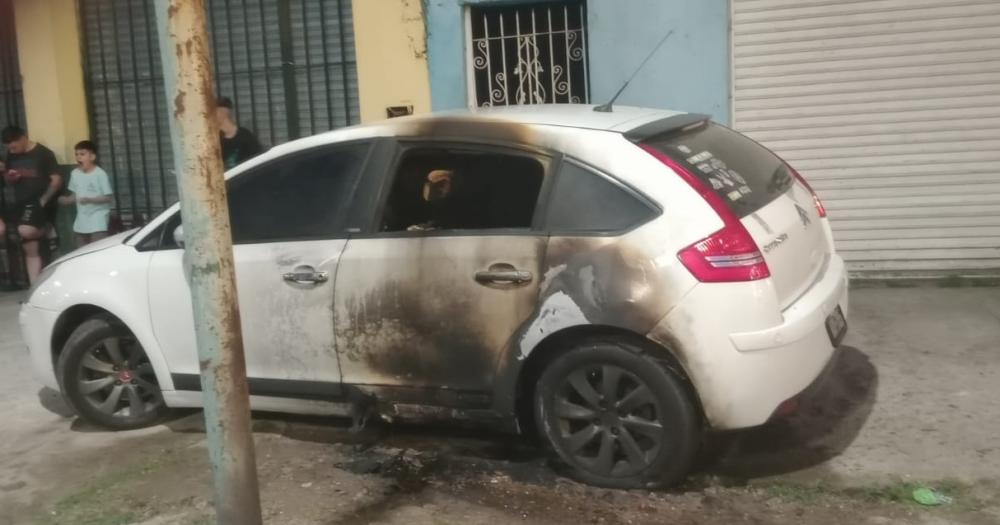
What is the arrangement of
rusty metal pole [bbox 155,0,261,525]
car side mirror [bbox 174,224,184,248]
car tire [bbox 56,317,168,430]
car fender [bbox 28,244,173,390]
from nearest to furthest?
rusty metal pole [bbox 155,0,261,525]
car side mirror [bbox 174,224,184,248]
car fender [bbox 28,244,173,390]
car tire [bbox 56,317,168,430]

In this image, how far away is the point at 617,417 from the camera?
432 cm

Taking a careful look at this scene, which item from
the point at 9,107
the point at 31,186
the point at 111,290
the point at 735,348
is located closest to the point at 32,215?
the point at 31,186

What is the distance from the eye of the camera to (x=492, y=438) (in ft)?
17.0

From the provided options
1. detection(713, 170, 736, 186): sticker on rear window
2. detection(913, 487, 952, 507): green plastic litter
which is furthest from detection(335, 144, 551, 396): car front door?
detection(913, 487, 952, 507): green plastic litter

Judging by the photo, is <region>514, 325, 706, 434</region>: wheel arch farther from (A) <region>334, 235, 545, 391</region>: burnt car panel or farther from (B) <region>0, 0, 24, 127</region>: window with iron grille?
(B) <region>0, 0, 24, 127</region>: window with iron grille

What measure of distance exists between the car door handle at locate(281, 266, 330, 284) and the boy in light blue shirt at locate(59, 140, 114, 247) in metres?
4.97

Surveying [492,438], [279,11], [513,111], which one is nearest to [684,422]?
[492,438]

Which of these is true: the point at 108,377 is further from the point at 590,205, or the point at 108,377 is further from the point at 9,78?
the point at 9,78

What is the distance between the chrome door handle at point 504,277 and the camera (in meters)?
4.38

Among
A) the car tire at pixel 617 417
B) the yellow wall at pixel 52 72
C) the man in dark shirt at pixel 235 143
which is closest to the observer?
the car tire at pixel 617 417

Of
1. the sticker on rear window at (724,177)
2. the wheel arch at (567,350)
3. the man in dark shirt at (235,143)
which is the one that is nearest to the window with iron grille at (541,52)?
the man in dark shirt at (235,143)

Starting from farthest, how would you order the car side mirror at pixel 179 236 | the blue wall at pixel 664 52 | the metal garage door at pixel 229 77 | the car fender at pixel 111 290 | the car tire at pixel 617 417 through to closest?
the metal garage door at pixel 229 77 → the blue wall at pixel 664 52 → the car fender at pixel 111 290 → the car side mirror at pixel 179 236 → the car tire at pixel 617 417

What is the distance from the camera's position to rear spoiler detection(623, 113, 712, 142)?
4504 mm

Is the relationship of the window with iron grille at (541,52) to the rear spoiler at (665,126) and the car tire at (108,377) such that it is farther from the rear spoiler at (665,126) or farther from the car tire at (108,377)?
the car tire at (108,377)
